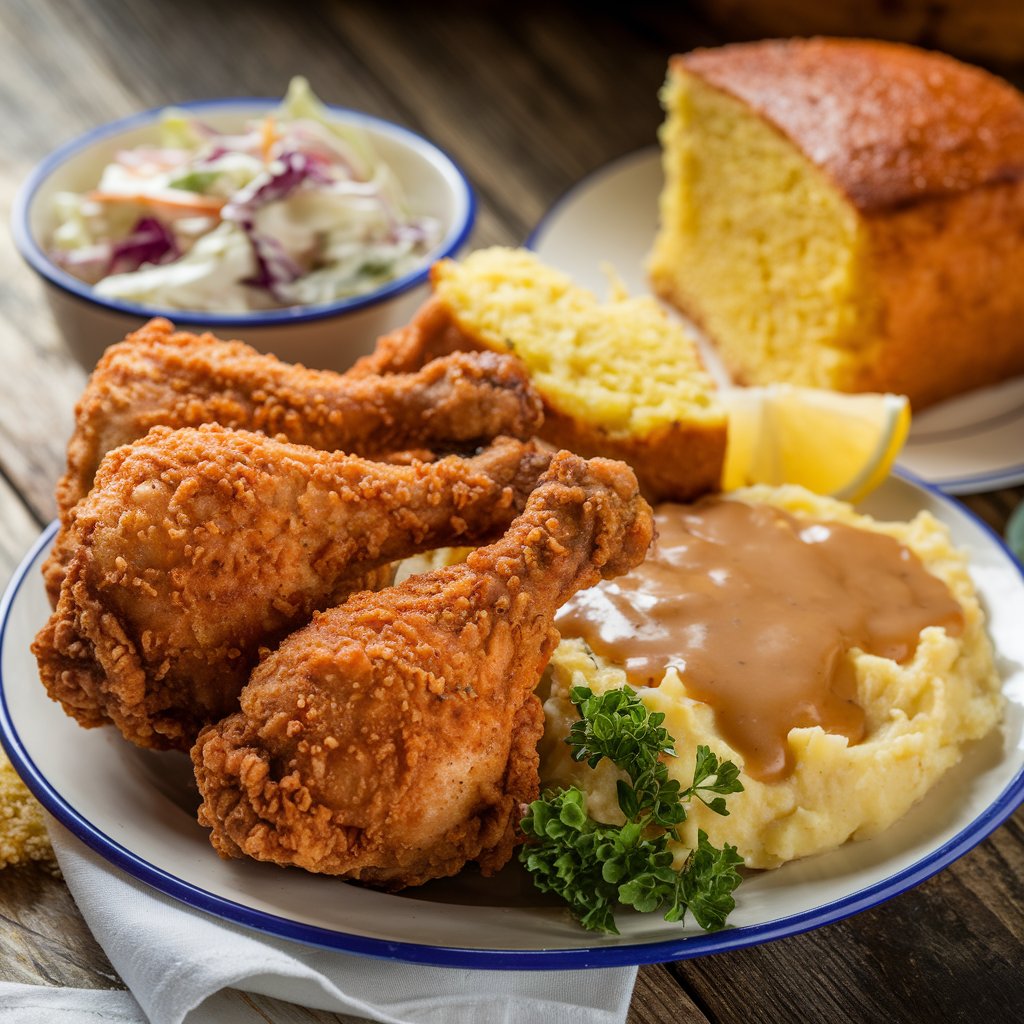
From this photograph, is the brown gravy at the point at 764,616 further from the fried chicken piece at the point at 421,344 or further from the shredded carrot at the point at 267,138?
the shredded carrot at the point at 267,138

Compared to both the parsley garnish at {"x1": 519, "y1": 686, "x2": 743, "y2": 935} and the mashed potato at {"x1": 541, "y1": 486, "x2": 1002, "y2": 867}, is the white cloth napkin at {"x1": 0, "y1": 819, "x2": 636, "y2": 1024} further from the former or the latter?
the mashed potato at {"x1": 541, "y1": 486, "x2": 1002, "y2": 867}

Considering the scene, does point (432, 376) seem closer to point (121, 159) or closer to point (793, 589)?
point (793, 589)

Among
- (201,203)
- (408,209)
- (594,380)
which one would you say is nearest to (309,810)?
(594,380)

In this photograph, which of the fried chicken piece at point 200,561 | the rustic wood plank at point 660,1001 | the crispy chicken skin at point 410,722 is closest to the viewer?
the crispy chicken skin at point 410,722

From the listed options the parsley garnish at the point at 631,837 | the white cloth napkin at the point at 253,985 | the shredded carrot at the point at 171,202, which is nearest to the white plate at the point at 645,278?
the shredded carrot at the point at 171,202

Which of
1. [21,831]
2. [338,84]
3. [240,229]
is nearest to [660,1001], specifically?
[21,831]

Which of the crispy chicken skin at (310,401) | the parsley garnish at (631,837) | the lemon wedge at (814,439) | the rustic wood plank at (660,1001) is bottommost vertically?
the rustic wood plank at (660,1001)
